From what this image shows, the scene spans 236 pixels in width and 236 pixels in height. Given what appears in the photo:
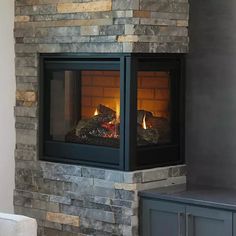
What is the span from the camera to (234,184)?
4312mm

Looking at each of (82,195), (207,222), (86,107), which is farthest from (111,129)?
(207,222)

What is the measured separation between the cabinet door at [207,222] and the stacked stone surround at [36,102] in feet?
1.16

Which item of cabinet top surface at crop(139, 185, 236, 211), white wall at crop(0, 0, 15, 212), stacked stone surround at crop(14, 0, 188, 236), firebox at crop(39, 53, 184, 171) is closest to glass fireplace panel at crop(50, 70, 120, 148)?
firebox at crop(39, 53, 184, 171)

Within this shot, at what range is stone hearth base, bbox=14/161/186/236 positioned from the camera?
4230 mm

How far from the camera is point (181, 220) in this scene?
160 inches

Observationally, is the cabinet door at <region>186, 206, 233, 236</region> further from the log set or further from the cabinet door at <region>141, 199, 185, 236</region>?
the log set

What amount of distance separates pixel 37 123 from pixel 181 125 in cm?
91

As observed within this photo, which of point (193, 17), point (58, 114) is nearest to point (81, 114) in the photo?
point (58, 114)

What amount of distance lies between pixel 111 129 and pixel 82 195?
0.44m

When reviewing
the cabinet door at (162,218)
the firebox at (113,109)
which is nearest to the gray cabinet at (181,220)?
the cabinet door at (162,218)

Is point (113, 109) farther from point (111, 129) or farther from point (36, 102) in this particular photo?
point (36, 102)

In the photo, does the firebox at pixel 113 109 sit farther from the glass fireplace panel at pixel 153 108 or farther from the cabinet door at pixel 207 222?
the cabinet door at pixel 207 222

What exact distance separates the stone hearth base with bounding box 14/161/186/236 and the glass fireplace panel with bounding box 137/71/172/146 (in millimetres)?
210

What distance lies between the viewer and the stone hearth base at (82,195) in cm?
423
